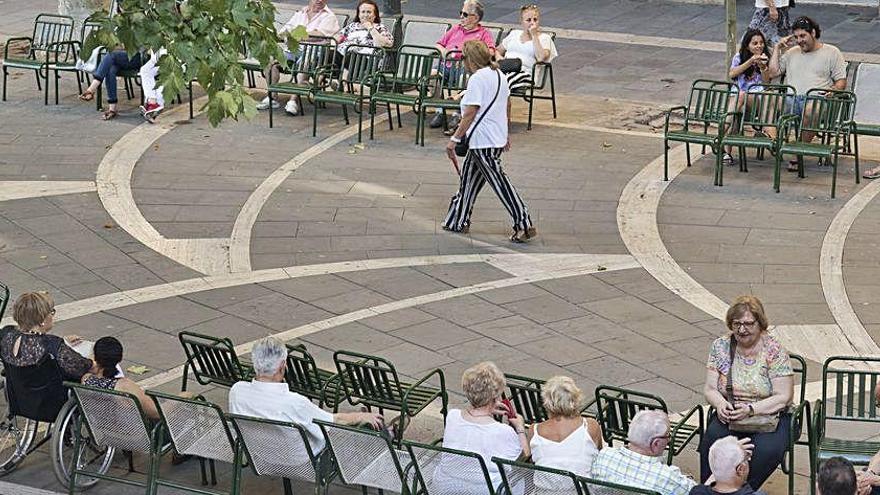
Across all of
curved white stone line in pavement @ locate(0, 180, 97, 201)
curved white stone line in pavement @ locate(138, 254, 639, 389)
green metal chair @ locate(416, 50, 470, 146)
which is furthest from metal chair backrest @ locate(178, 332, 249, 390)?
green metal chair @ locate(416, 50, 470, 146)

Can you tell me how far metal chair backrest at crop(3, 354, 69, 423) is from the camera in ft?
30.1

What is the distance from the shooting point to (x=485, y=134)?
13500 millimetres

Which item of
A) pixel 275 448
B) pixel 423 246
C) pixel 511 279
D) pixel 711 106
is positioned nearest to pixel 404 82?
pixel 711 106

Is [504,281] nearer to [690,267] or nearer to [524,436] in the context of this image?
[690,267]

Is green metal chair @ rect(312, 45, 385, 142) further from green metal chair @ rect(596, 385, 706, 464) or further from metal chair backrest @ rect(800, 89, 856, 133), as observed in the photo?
green metal chair @ rect(596, 385, 706, 464)

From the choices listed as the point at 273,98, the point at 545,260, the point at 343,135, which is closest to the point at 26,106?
the point at 273,98

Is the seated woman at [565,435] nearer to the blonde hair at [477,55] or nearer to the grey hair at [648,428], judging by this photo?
the grey hair at [648,428]

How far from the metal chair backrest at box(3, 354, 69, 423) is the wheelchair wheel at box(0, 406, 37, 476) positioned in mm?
237

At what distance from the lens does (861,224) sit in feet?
45.8

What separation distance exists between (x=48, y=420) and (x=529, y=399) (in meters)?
2.90

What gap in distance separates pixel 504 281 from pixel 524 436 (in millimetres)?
4546

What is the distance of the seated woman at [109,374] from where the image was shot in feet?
29.6

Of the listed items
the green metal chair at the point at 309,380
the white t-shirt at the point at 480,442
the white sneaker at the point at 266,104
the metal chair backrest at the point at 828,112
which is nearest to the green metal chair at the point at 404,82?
the white sneaker at the point at 266,104

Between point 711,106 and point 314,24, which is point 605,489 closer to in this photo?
point 711,106
